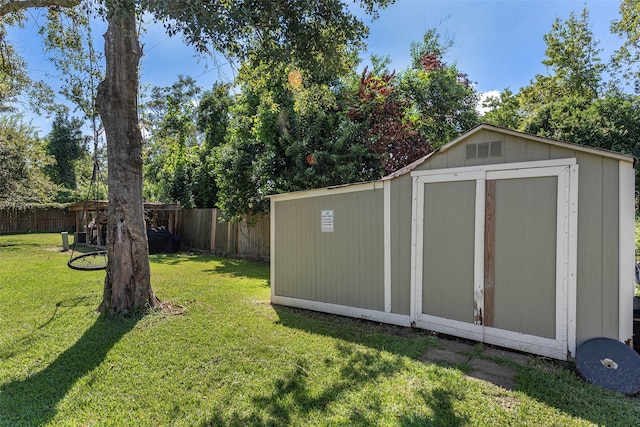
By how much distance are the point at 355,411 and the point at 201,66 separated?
4.33 m

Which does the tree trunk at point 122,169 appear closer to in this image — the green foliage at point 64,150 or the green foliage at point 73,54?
the green foliage at point 73,54

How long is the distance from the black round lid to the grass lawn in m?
0.13

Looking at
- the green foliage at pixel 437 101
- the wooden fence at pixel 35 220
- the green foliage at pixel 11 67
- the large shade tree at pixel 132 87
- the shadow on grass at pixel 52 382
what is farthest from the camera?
the wooden fence at pixel 35 220

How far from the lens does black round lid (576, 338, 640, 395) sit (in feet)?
8.45

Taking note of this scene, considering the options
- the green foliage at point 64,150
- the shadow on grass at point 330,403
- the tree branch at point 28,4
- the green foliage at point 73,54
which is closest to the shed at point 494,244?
the shadow on grass at point 330,403

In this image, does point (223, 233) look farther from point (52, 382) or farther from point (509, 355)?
point (509, 355)

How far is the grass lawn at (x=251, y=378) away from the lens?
7.41 feet

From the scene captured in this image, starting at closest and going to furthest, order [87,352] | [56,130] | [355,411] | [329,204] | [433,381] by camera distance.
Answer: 1. [355,411]
2. [433,381]
3. [87,352]
4. [329,204]
5. [56,130]

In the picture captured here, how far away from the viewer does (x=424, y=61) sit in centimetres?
969

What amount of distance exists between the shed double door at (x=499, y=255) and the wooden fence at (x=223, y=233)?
256 inches

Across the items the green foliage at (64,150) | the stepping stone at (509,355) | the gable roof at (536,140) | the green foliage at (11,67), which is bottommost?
the stepping stone at (509,355)

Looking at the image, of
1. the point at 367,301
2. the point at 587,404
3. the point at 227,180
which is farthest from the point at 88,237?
the point at 587,404

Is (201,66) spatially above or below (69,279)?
above

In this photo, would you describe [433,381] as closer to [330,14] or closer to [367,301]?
[367,301]
